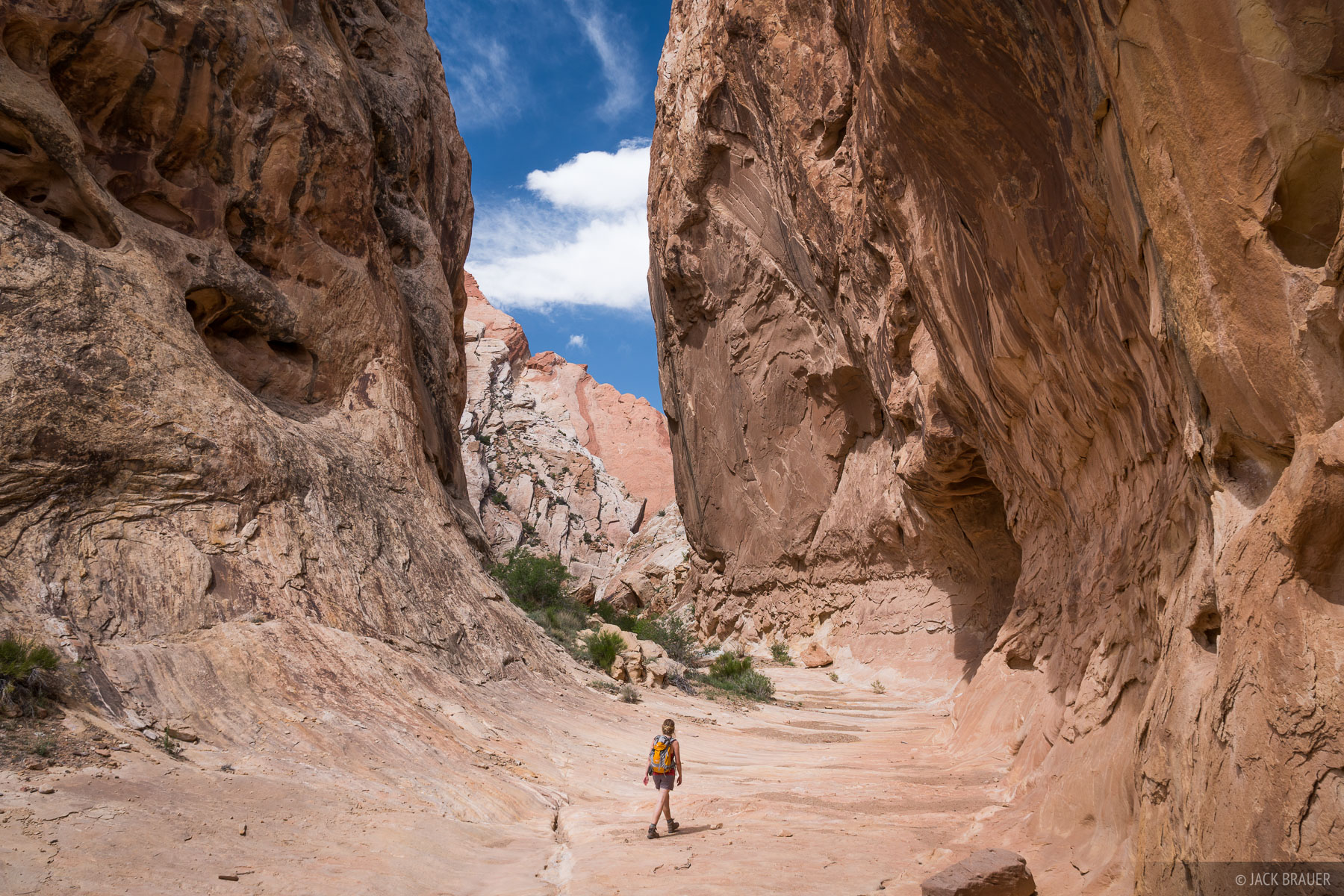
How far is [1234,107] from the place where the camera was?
126 inches

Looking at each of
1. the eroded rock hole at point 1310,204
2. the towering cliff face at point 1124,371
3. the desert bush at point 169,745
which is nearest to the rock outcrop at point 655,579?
the towering cliff face at point 1124,371

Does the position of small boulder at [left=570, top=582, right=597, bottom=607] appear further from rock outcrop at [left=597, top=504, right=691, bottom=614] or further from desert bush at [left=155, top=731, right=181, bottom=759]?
desert bush at [left=155, top=731, right=181, bottom=759]

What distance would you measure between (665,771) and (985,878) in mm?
2517

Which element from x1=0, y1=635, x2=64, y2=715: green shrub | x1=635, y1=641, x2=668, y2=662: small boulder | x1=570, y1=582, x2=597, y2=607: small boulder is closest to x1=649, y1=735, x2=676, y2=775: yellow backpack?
x1=0, y1=635, x2=64, y2=715: green shrub

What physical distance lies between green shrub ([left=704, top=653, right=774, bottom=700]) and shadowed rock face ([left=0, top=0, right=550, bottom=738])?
414 cm

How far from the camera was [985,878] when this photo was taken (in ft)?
12.5

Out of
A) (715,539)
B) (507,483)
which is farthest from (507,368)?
(715,539)

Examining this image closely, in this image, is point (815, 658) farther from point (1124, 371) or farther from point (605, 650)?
point (1124, 371)

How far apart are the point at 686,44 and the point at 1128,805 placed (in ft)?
70.8

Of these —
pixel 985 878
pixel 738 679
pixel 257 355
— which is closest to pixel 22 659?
pixel 985 878

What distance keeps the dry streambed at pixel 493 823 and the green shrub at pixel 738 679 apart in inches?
196

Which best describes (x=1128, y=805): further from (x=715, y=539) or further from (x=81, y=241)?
(x=715, y=539)

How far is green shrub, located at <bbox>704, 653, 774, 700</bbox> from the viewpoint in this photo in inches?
525

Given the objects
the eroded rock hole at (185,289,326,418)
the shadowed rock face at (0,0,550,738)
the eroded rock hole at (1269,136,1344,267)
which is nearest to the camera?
the eroded rock hole at (1269,136,1344,267)
